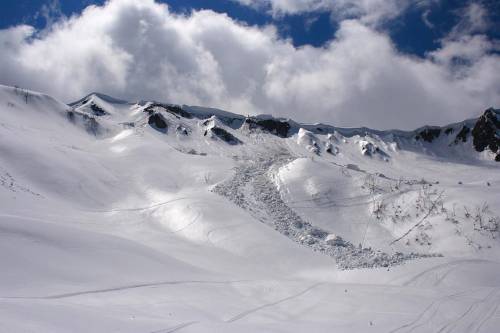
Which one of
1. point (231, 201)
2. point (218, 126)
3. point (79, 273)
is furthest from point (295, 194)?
A: point (218, 126)

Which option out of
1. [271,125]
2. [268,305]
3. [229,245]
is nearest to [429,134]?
[271,125]

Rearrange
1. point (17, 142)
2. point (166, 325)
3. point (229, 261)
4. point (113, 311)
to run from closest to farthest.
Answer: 1. point (166, 325)
2. point (113, 311)
3. point (229, 261)
4. point (17, 142)

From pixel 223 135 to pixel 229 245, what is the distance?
6755cm

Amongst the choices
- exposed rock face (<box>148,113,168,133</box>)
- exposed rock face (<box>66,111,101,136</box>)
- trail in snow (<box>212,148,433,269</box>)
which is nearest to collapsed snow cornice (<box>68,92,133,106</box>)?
exposed rock face (<box>148,113,168,133</box>)

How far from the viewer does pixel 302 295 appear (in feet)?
39.7

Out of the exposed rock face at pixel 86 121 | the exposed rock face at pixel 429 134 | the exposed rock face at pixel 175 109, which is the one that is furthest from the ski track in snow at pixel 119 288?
the exposed rock face at pixel 429 134

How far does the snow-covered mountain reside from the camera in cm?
903

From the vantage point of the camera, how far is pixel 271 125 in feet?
338

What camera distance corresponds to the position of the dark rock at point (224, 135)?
8356 centimetres

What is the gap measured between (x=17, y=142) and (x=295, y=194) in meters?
18.2

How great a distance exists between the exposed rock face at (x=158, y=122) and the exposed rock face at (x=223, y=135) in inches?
363

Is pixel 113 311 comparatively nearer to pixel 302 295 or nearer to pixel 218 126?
pixel 302 295

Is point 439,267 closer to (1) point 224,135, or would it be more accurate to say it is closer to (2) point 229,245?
(2) point 229,245

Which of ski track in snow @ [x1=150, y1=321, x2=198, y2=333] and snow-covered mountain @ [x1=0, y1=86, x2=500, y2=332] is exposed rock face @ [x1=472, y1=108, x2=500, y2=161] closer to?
snow-covered mountain @ [x1=0, y1=86, x2=500, y2=332]
